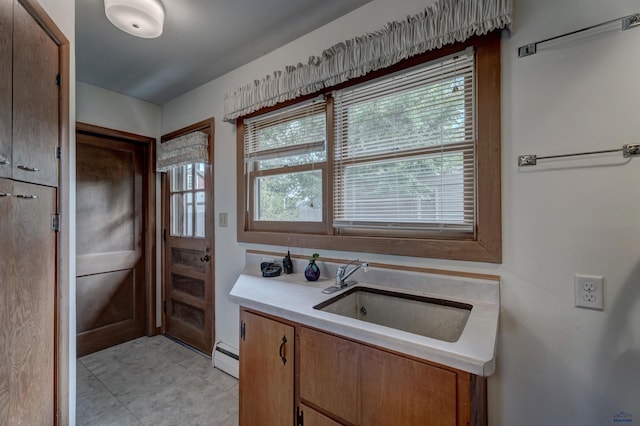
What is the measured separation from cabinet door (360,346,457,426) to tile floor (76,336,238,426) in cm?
126

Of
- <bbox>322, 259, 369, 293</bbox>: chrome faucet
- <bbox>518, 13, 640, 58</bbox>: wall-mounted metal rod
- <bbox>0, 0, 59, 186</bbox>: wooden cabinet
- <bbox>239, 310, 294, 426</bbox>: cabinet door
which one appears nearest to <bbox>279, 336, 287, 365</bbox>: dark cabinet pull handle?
<bbox>239, 310, 294, 426</bbox>: cabinet door

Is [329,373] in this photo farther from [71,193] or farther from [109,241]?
[109,241]

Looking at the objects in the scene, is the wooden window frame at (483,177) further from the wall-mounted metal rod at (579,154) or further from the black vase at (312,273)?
the black vase at (312,273)

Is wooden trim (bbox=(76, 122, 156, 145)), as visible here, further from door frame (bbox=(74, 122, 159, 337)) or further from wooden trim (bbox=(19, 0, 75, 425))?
wooden trim (bbox=(19, 0, 75, 425))

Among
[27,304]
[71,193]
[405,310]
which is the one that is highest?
[71,193]

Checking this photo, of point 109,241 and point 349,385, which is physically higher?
point 109,241

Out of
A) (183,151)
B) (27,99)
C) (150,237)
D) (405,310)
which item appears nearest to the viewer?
(27,99)

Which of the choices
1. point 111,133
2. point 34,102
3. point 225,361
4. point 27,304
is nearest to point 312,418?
point 27,304

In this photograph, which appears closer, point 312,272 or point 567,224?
point 567,224

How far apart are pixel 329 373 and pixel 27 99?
68.8 inches

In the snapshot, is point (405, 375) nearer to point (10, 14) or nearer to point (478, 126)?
point (478, 126)

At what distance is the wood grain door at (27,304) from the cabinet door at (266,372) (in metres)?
0.90


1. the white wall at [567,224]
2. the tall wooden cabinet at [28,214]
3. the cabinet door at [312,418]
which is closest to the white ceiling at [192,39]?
the tall wooden cabinet at [28,214]

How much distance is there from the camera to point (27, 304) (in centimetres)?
121
